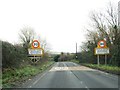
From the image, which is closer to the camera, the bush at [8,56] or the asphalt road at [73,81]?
the asphalt road at [73,81]

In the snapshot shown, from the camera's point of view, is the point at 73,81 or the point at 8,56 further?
the point at 8,56

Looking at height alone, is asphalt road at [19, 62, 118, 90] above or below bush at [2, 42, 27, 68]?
below

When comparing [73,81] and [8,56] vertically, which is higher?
[8,56]

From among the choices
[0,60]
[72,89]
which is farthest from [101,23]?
[72,89]

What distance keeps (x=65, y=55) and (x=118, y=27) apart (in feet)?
316

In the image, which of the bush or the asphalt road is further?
the bush

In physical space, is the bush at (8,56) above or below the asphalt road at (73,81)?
above

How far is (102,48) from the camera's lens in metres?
45.2

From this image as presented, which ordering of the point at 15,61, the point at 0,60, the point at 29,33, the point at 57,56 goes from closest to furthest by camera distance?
the point at 0,60 < the point at 15,61 < the point at 29,33 < the point at 57,56

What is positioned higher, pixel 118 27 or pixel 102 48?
pixel 118 27

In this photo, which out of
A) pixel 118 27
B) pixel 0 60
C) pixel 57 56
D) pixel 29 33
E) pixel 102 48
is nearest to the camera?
pixel 0 60

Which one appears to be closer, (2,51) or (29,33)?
(2,51)

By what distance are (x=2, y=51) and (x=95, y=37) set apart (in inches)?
1773

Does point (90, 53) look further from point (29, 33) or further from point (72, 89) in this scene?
point (72, 89)
